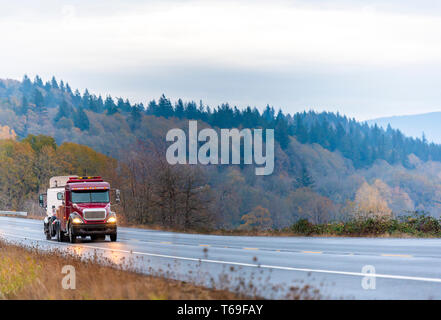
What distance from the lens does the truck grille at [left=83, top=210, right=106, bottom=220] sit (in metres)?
30.8

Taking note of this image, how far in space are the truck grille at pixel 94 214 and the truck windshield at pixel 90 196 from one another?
0.67 m

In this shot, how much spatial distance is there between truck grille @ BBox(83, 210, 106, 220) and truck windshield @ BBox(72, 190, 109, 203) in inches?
26.5

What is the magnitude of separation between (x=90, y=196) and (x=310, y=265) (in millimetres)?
15759

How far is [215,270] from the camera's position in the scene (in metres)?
17.3

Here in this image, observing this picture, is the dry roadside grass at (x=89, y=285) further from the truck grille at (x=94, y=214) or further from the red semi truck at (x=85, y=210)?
the red semi truck at (x=85, y=210)

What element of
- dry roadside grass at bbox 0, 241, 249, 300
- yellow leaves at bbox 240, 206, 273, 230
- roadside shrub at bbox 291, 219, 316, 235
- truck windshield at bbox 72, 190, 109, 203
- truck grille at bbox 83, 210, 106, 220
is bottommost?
yellow leaves at bbox 240, 206, 273, 230

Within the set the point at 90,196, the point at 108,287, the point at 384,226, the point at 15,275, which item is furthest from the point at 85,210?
the point at 108,287

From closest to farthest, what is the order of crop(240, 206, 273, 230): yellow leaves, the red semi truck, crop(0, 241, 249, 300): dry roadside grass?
crop(0, 241, 249, 300): dry roadside grass < the red semi truck < crop(240, 206, 273, 230): yellow leaves

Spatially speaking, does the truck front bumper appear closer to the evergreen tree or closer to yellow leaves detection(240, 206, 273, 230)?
yellow leaves detection(240, 206, 273, 230)

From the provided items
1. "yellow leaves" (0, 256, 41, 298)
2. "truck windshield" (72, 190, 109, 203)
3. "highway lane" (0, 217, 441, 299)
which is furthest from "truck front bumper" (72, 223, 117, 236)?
"yellow leaves" (0, 256, 41, 298)

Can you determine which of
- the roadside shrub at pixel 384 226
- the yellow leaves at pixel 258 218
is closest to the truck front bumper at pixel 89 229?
the roadside shrub at pixel 384 226

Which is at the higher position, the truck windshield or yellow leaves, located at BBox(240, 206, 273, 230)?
the truck windshield
